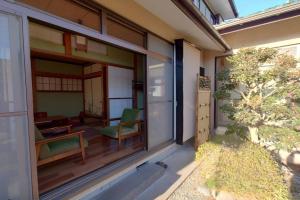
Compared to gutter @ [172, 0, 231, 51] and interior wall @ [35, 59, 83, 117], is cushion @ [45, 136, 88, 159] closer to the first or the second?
gutter @ [172, 0, 231, 51]

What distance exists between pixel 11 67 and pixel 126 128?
265 centimetres

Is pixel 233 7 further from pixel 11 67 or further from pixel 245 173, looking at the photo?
pixel 11 67

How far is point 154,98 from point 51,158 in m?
1.95

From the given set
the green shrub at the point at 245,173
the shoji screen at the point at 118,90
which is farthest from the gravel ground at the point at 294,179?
the shoji screen at the point at 118,90

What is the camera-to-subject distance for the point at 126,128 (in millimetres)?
3836

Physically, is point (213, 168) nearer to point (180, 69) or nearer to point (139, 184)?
point (139, 184)

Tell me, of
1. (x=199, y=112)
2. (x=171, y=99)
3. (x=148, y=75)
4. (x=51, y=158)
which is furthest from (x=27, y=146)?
(x=199, y=112)

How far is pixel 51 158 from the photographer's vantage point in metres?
2.40

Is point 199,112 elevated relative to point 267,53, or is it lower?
lower

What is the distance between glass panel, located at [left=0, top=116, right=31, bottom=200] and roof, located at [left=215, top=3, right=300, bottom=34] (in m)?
4.53

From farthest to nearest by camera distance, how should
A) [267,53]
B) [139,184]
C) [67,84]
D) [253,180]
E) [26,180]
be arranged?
[67,84]
[267,53]
[139,184]
[253,180]
[26,180]

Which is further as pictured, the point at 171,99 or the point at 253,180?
the point at 171,99

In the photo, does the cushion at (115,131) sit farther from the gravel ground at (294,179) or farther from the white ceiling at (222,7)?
the white ceiling at (222,7)

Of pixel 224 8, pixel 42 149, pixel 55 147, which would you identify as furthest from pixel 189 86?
pixel 224 8
